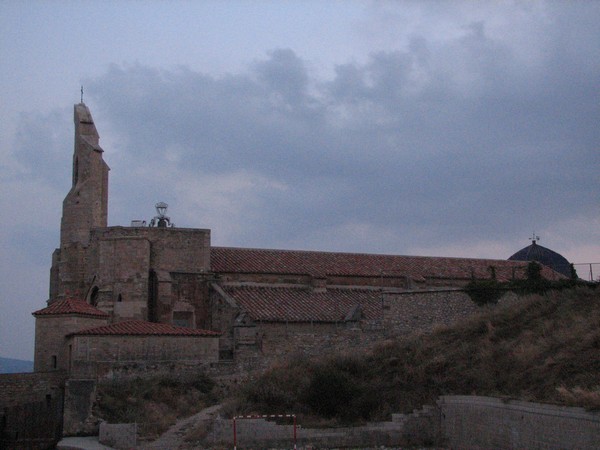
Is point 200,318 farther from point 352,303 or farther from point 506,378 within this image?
point 506,378

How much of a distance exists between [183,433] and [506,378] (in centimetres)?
922

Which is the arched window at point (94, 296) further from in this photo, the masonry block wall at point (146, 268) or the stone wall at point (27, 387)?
the stone wall at point (27, 387)

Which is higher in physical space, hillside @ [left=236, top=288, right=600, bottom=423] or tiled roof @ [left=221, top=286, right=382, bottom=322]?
tiled roof @ [left=221, top=286, right=382, bottom=322]

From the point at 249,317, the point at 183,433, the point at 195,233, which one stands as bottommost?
the point at 183,433

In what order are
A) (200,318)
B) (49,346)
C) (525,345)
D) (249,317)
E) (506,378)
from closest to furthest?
(506,378) → (525,345) → (49,346) → (249,317) → (200,318)

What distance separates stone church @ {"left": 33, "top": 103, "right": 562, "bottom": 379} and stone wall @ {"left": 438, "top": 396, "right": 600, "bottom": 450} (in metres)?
9.14

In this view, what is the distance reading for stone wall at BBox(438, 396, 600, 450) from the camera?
1617cm

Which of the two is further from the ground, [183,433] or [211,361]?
[211,361]

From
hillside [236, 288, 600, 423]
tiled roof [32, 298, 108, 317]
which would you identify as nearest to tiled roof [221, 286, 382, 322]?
hillside [236, 288, 600, 423]

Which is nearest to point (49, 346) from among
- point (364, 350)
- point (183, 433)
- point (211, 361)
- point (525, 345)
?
point (211, 361)

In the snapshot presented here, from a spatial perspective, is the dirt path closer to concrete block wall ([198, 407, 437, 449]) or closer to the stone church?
concrete block wall ([198, 407, 437, 449])

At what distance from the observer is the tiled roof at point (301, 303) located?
3284 cm

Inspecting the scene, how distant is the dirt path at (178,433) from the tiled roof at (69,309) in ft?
19.7

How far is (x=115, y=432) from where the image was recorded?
23250mm
